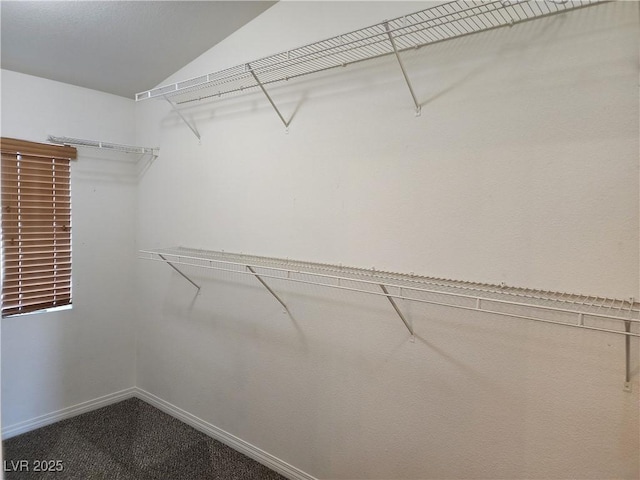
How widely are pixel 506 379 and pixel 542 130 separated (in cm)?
85

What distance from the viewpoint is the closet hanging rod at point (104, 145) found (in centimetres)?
239

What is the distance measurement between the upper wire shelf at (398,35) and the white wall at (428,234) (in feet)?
0.16

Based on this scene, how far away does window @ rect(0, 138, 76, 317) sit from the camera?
90.3 inches

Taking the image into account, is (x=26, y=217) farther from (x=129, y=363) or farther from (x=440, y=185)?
(x=440, y=185)

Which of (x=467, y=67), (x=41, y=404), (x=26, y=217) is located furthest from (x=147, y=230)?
(x=467, y=67)

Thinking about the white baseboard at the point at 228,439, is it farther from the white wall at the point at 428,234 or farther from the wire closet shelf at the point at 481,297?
the wire closet shelf at the point at 481,297

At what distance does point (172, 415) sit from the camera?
2.62 m

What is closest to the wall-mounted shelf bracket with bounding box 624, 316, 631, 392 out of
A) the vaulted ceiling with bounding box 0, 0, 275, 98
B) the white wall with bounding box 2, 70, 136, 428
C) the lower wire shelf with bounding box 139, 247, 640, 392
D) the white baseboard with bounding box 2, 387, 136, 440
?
the lower wire shelf with bounding box 139, 247, 640, 392

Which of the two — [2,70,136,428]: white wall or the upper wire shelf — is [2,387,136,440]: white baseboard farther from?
the upper wire shelf

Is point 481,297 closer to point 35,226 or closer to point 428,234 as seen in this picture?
point 428,234

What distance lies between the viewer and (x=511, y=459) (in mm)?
1394

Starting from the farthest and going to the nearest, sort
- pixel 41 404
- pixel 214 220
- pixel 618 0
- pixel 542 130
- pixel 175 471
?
pixel 41 404, pixel 214 220, pixel 175 471, pixel 542 130, pixel 618 0

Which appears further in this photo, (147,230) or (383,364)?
(147,230)

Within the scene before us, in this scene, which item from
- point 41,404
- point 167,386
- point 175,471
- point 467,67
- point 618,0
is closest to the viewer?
point 618,0
